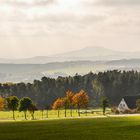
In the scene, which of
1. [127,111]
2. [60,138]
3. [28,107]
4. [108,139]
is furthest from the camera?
[127,111]

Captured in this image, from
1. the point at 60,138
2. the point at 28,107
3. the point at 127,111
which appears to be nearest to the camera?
the point at 60,138

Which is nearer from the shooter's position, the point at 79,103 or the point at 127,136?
the point at 127,136

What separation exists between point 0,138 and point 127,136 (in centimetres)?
1749

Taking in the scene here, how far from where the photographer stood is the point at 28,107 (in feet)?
549

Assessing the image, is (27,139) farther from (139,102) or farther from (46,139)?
(139,102)

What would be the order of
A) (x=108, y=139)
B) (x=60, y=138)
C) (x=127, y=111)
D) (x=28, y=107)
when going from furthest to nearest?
(x=127, y=111) → (x=28, y=107) → (x=60, y=138) → (x=108, y=139)

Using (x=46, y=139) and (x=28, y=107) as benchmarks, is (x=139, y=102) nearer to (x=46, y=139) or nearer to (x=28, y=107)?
(x=28, y=107)

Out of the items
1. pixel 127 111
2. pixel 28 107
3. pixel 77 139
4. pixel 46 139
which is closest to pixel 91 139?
pixel 77 139

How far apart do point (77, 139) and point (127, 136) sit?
22.1ft

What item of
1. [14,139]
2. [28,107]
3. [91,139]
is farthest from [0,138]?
[28,107]

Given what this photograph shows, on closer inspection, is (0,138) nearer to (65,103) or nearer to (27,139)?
(27,139)

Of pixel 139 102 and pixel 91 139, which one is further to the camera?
pixel 139 102

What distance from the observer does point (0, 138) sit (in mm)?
66000

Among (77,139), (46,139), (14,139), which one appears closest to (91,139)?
(77,139)
